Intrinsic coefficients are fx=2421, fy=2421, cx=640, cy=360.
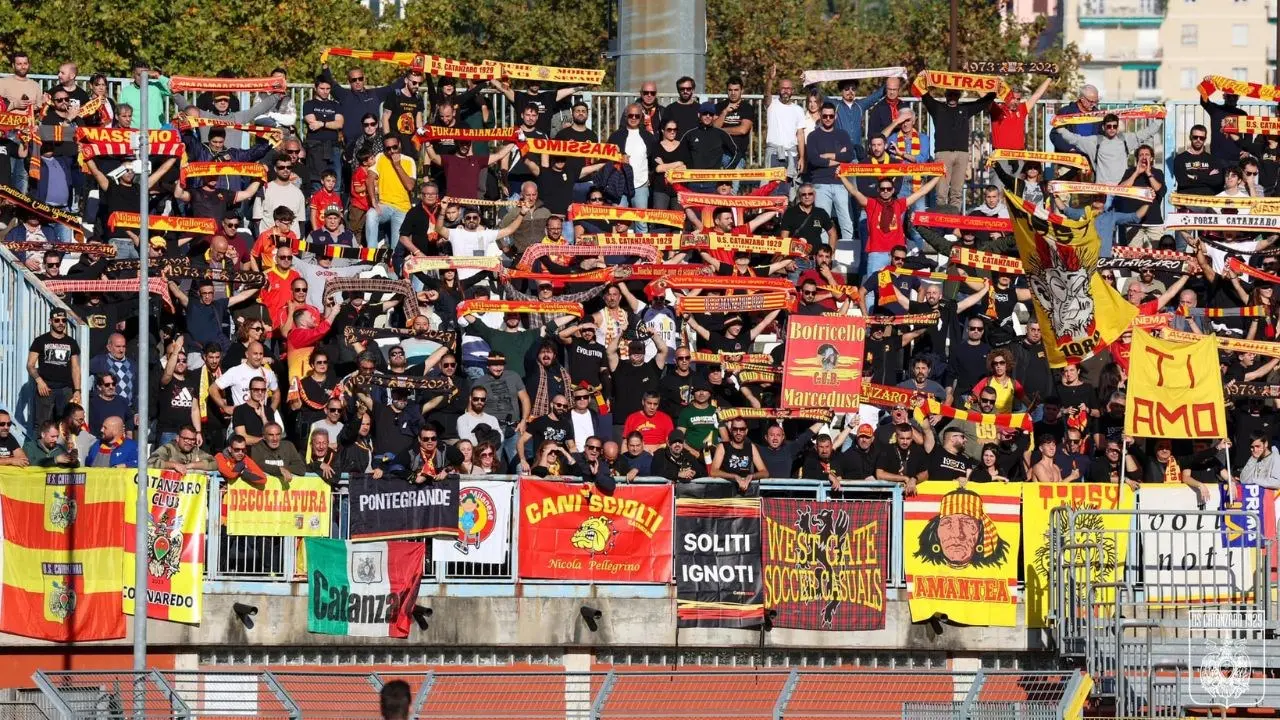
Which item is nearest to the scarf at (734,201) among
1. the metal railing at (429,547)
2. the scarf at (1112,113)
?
the scarf at (1112,113)

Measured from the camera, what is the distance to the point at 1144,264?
86.2ft

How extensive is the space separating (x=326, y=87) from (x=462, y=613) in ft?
27.6

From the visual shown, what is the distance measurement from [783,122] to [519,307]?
18.4 feet

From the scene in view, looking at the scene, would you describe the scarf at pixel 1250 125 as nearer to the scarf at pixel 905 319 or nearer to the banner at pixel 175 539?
the scarf at pixel 905 319

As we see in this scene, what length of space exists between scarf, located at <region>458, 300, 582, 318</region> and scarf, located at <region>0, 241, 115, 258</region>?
364 centimetres

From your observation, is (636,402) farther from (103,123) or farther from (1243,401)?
(103,123)

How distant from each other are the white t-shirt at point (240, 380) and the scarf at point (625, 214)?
5.11 meters

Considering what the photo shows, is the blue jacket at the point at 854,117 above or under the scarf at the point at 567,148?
above

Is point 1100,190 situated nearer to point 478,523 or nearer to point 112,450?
point 478,523

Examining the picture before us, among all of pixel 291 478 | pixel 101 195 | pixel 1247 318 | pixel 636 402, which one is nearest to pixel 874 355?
pixel 636 402

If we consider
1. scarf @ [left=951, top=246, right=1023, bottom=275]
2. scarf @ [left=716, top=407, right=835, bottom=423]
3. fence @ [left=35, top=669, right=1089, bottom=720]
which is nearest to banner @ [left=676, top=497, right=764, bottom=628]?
scarf @ [left=716, top=407, right=835, bottom=423]

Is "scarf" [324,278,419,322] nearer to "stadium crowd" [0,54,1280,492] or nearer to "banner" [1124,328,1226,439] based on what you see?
"stadium crowd" [0,54,1280,492]

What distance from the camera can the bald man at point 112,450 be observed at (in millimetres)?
21703

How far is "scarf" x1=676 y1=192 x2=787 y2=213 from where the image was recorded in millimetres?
27062
